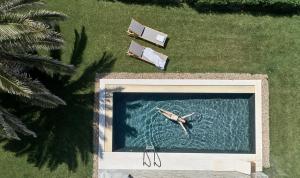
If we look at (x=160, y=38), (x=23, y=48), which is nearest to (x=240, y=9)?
(x=160, y=38)

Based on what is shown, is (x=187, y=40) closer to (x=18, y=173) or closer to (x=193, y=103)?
(x=193, y=103)

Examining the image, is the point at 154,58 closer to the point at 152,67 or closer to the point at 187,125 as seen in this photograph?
the point at 152,67

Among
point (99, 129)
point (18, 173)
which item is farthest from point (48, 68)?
point (18, 173)

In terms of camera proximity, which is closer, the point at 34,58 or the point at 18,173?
the point at 34,58

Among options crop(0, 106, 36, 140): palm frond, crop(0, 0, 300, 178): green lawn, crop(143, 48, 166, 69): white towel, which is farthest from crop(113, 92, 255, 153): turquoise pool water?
crop(0, 106, 36, 140): palm frond

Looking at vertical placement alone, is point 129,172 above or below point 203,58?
below

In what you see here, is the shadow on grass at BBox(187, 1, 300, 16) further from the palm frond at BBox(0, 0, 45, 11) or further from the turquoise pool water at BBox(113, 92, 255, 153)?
the palm frond at BBox(0, 0, 45, 11)

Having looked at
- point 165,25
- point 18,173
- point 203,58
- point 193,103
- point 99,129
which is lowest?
point 18,173
